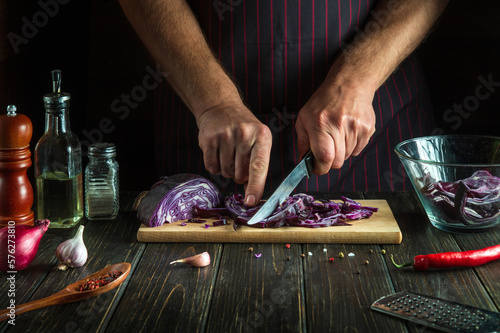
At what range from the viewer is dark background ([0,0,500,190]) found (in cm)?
298

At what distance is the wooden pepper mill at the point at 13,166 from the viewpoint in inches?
66.7

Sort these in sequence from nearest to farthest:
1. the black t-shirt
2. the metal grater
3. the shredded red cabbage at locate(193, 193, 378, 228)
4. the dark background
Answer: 1. the metal grater
2. the shredded red cabbage at locate(193, 193, 378, 228)
3. the black t-shirt
4. the dark background

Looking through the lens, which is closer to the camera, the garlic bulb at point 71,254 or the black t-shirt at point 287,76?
the garlic bulb at point 71,254

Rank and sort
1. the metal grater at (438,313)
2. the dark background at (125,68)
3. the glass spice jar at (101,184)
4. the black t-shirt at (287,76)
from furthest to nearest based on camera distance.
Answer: the dark background at (125,68) < the black t-shirt at (287,76) < the glass spice jar at (101,184) < the metal grater at (438,313)

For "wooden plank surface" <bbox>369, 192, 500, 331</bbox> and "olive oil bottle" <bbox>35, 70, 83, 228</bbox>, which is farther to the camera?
"olive oil bottle" <bbox>35, 70, 83, 228</bbox>

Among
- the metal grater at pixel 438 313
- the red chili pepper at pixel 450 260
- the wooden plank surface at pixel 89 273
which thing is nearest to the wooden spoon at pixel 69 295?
the wooden plank surface at pixel 89 273

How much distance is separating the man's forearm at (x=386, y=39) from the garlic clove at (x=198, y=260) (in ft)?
3.03

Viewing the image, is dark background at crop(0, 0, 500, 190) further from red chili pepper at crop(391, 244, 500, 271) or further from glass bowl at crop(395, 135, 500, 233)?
red chili pepper at crop(391, 244, 500, 271)

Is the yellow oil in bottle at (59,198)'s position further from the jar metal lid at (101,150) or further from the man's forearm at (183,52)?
the man's forearm at (183,52)

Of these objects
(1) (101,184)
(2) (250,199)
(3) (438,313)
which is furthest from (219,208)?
(3) (438,313)

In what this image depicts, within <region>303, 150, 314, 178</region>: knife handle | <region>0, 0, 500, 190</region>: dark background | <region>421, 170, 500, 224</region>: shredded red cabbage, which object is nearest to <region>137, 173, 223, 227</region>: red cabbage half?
<region>303, 150, 314, 178</region>: knife handle

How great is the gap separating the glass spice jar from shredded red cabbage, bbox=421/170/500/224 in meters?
1.08

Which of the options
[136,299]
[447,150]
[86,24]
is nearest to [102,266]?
[136,299]

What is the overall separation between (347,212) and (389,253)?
10.8 inches
